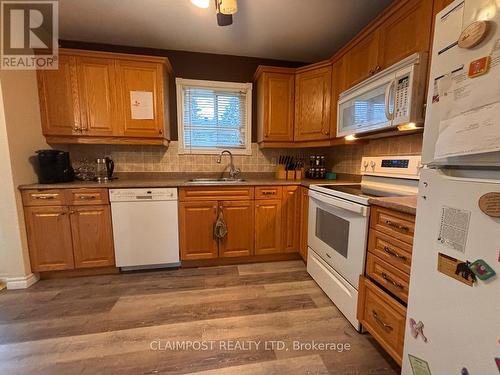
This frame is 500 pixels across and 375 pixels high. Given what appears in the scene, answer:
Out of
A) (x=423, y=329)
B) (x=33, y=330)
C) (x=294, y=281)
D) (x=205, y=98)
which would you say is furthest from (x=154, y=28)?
(x=423, y=329)

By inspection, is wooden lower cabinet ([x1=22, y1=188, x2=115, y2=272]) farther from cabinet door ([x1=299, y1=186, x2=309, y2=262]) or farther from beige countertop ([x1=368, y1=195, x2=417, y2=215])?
beige countertop ([x1=368, y1=195, x2=417, y2=215])

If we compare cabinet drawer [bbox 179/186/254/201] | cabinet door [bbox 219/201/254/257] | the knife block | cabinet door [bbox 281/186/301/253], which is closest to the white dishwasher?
cabinet drawer [bbox 179/186/254/201]

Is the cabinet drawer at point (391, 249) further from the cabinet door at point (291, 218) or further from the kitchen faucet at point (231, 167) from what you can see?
the kitchen faucet at point (231, 167)

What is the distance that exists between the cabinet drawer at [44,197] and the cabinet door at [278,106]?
217cm

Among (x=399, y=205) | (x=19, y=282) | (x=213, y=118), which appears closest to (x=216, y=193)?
(x=213, y=118)

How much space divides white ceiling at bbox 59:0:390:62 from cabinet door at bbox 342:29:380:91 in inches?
13.5

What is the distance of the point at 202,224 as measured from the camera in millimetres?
2330

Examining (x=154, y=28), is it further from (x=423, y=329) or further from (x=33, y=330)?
(x=423, y=329)

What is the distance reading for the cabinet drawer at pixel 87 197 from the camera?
6.74ft

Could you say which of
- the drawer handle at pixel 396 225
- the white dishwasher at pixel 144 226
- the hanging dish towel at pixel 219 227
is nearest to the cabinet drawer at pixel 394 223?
the drawer handle at pixel 396 225

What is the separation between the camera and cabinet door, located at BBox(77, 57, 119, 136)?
222cm

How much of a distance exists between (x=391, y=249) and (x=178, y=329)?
1.45 meters

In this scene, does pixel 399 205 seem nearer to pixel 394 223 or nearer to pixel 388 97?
pixel 394 223

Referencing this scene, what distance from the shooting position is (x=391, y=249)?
1213mm
